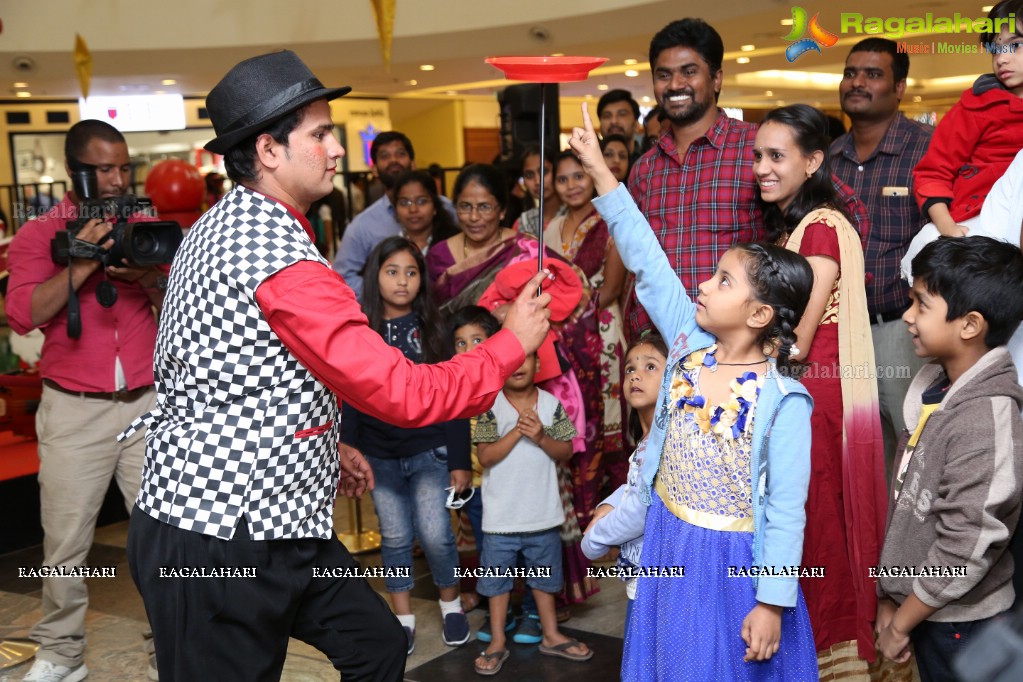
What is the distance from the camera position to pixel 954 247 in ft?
6.41

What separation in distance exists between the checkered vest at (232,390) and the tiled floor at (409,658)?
136cm

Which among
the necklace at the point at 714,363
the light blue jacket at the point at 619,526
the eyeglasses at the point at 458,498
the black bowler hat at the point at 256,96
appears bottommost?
the eyeglasses at the point at 458,498

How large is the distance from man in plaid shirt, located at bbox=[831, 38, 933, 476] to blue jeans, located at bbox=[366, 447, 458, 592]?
4.52 feet

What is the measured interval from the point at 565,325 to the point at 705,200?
2.62 ft

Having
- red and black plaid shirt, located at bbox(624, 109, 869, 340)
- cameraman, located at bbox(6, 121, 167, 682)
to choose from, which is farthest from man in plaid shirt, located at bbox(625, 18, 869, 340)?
cameraman, located at bbox(6, 121, 167, 682)

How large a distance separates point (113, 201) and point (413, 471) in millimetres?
1189

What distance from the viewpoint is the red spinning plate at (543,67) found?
1921 mm

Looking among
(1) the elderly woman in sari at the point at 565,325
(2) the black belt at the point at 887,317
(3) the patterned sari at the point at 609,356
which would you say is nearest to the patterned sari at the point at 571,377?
(1) the elderly woman in sari at the point at 565,325

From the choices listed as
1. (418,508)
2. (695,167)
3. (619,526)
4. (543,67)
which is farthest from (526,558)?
(543,67)

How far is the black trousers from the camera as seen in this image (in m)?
1.75

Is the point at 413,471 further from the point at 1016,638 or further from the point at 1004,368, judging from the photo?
the point at 1016,638

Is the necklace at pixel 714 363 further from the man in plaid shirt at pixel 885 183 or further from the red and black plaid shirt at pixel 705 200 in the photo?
the man in plaid shirt at pixel 885 183

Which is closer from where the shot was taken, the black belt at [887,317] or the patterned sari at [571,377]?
the black belt at [887,317]

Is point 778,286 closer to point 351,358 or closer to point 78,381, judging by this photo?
point 351,358
